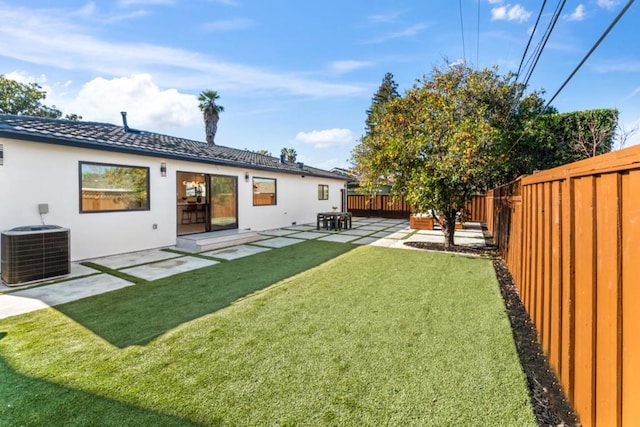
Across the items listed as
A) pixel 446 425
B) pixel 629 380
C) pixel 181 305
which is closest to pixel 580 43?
pixel 629 380

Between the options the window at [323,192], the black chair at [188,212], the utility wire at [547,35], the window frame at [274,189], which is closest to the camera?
the utility wire at [547,35]

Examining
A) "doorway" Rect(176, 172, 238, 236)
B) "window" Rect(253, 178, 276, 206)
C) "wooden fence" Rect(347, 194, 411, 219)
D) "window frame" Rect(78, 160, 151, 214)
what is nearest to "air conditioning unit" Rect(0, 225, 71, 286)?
"window frame" Rect(78, 160, 151, 214)

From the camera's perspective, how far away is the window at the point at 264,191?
1146cm

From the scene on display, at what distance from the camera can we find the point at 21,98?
76.5 feet

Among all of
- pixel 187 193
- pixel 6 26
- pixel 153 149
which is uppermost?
pixel 6 26

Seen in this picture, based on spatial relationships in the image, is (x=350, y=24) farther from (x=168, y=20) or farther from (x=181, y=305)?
(x=181, y=305)

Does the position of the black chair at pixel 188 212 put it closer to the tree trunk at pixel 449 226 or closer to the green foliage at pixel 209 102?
the green foliage at pixel 209 102

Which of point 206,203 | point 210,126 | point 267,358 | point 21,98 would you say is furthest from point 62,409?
point 21,98

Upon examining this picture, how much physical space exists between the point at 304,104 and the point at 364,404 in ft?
53.1

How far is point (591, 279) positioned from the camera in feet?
5.60

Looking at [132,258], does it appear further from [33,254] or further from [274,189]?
[274,189]

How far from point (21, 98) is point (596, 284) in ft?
114

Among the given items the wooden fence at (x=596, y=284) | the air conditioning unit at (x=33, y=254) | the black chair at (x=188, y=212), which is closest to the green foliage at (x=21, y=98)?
the black chair at (x=188, y=212)

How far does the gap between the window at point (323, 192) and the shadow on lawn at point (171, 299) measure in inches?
370
